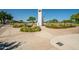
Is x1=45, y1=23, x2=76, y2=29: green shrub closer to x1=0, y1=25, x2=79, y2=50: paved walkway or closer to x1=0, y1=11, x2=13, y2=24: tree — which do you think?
x1=0, y1=25, x2=79, y2=50: paved walkway

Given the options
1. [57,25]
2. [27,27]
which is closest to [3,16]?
[27,27]

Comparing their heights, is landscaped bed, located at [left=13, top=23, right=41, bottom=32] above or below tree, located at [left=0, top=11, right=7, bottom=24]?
below

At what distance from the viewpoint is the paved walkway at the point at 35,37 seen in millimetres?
1861

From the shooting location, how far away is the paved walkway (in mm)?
1861

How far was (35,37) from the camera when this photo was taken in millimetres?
1887

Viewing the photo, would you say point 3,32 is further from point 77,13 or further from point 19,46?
point 77,13

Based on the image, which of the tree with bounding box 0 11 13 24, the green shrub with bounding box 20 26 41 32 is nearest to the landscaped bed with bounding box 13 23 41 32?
the green shrub with bounding box 20 26 41 32

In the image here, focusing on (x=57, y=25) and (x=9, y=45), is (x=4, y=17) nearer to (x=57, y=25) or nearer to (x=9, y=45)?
(x=9, y=45)

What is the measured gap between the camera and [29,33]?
1.91 meters

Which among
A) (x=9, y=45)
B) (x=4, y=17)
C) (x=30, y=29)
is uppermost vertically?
(x=4, y=17)

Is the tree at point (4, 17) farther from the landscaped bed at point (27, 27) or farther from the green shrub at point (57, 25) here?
the green shrub at point (57, 25)

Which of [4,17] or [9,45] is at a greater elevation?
[4,17]
